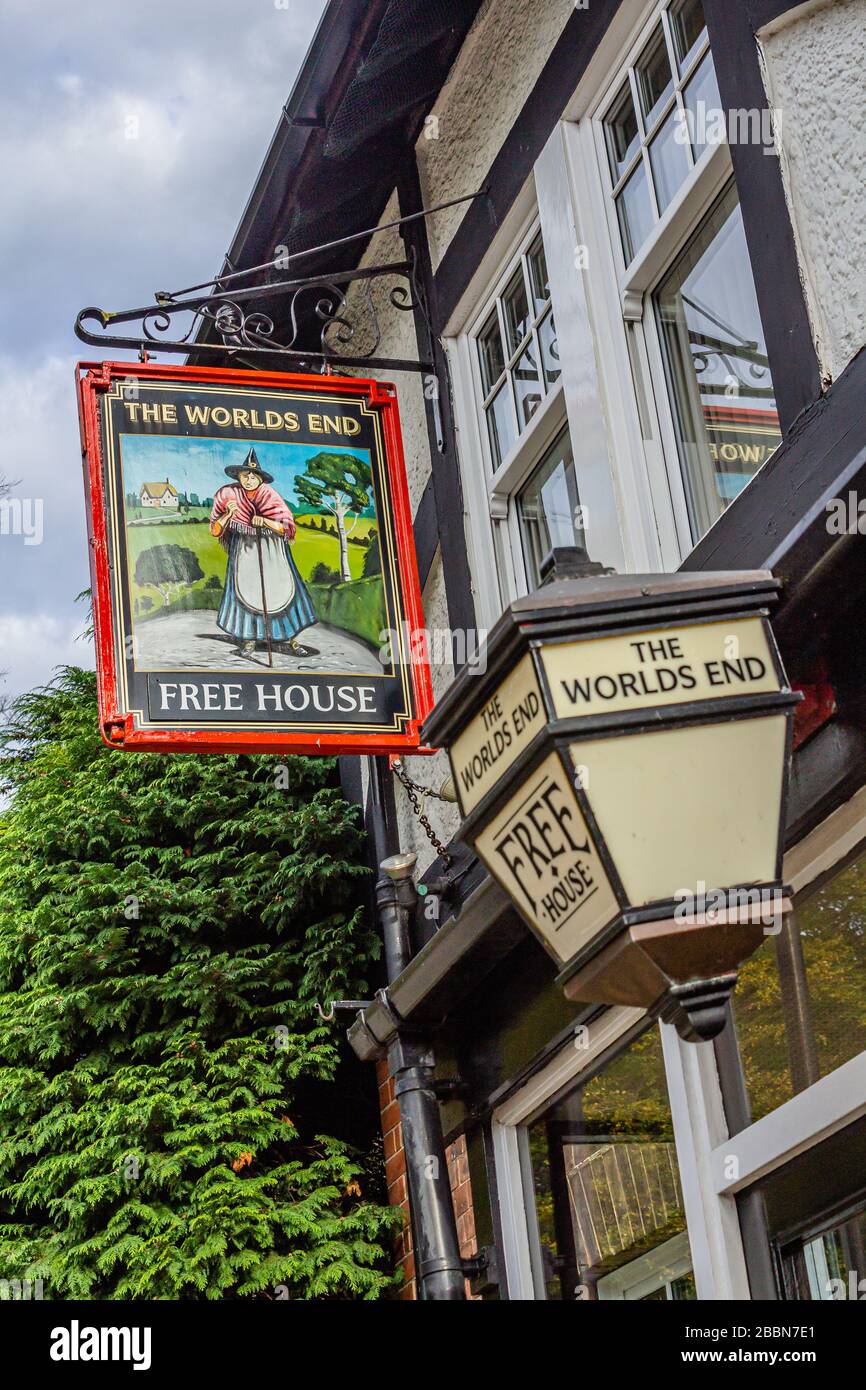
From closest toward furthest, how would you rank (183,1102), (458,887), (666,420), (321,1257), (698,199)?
1. (698,199)
2. (666,420)
3. (458,887)
4. (321,1257)
5. (183,1102)

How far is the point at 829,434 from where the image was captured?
367cm

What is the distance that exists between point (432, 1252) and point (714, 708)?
3.08 meters

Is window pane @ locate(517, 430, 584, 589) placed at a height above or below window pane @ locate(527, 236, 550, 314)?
below

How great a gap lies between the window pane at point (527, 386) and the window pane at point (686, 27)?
4.00 ft

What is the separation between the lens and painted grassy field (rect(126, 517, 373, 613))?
5.28 metres

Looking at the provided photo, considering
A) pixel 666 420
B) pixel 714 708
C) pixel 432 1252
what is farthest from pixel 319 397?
pixel 714 708

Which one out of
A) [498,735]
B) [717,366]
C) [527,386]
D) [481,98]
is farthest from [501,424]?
[498,735]

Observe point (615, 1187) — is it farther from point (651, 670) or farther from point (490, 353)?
point (490, 353)

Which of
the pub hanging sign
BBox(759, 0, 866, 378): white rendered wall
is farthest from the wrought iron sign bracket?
BBox(759, 0, 866, 378): white rendered wall

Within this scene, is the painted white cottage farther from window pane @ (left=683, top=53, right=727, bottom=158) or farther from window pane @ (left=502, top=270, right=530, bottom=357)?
window pane @ (left=683, top=53, right=727, bottom=158)

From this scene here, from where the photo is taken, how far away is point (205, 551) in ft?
17.7

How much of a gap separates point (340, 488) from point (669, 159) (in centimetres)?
158

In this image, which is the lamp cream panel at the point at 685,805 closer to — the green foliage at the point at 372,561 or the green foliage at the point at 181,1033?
the green foliage at the point at 372,561
